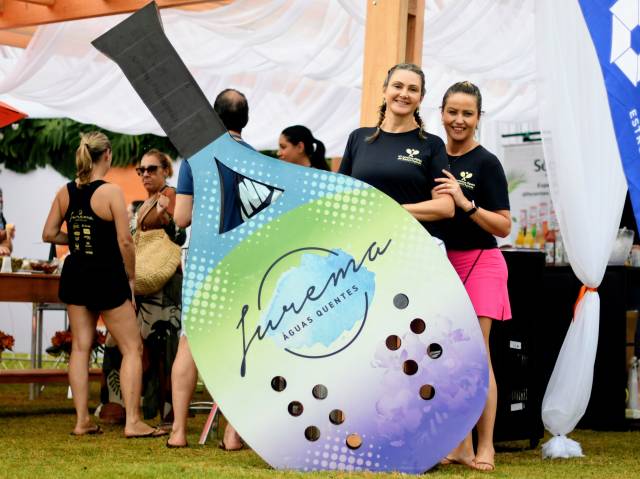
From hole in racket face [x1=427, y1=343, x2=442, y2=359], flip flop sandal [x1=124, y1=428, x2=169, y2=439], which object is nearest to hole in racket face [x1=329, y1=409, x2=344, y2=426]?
hole in racket face [x1=427, y1=343, x2=442, y2=359]

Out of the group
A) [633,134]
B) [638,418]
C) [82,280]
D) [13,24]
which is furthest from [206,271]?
Result: [13,24]

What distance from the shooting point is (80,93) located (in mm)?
9102

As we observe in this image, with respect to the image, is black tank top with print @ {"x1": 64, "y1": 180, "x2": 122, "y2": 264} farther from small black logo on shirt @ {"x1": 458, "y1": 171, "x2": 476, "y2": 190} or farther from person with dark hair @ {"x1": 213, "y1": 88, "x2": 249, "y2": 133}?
small black logo on shirt @ {"x1": 458, "y1": 171, "x2": 476, "y2": 190}

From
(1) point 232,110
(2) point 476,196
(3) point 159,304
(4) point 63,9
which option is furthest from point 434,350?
(4) point 63,9

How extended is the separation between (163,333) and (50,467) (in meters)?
1.90

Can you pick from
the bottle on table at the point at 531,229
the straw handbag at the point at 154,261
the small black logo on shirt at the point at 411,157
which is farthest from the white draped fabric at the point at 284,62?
the small black logo on shirt at the point at 411,157

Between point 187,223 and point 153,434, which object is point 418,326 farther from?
point 153,434

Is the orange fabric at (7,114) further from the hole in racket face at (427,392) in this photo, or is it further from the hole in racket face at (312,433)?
the hole in racket face at (427,392)

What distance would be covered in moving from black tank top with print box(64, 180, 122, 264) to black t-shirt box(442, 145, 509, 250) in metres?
1.77

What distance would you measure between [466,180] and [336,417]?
1.15 metres

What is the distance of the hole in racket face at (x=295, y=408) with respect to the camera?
3.76m

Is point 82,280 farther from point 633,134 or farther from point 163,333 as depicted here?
point 633,134

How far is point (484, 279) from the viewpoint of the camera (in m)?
4.27

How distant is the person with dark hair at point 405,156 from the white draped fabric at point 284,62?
2.80 m
